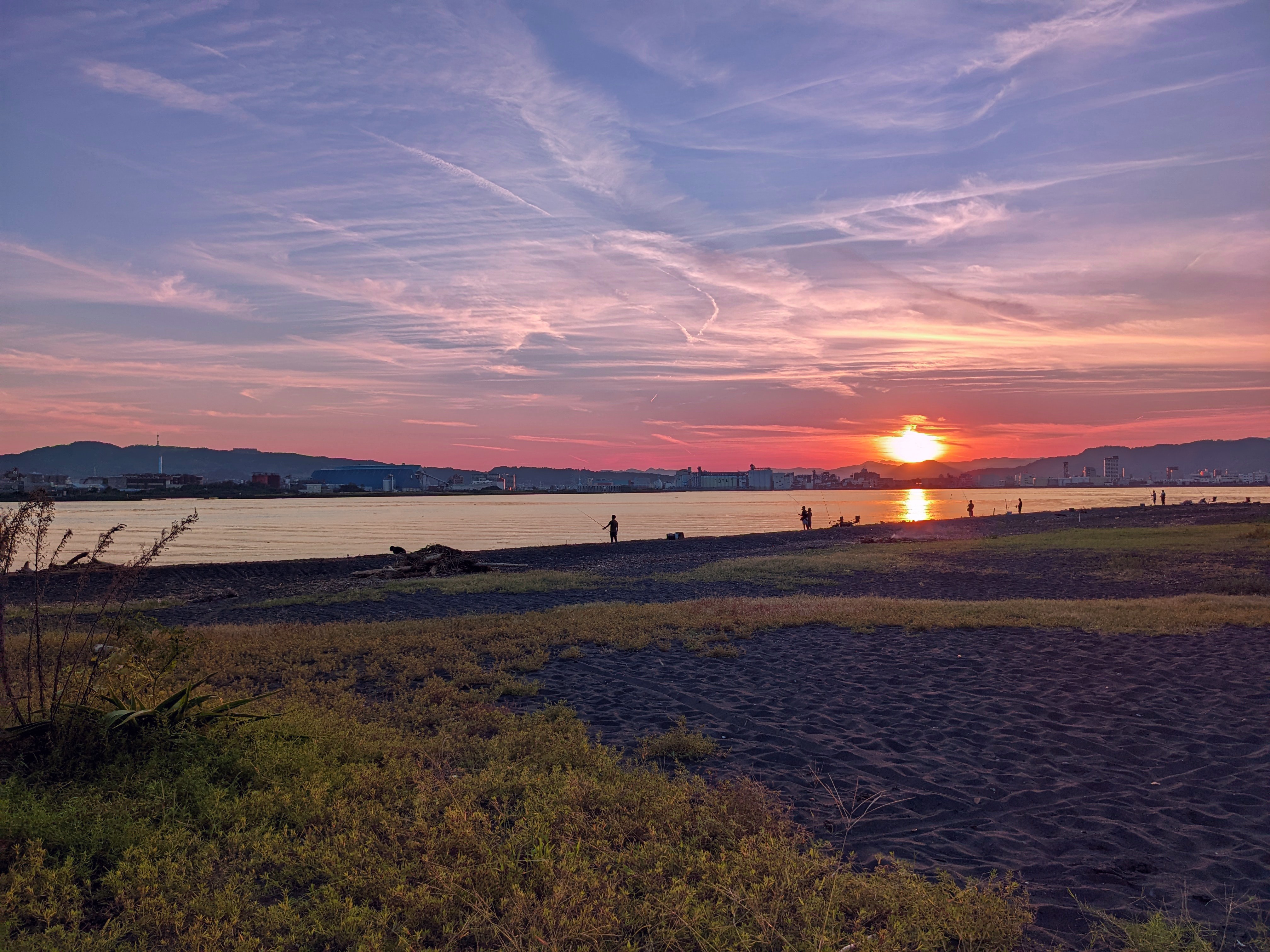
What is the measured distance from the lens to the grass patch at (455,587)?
73.1 feet

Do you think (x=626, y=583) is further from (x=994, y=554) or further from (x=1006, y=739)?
(x=1006, y=739)

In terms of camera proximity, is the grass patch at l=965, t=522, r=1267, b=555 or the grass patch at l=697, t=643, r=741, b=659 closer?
the grass patch at l=697, t=643, r=741, b=659

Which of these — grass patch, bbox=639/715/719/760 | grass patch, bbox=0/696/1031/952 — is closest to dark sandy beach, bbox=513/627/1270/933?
grass patch, bbox=639/715/719/760

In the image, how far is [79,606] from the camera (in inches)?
874

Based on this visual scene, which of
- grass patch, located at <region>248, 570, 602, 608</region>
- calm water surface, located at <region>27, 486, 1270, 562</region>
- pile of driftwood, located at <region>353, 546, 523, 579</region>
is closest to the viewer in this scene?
grass patch, located at <region>248, 570, 602, 608</region>

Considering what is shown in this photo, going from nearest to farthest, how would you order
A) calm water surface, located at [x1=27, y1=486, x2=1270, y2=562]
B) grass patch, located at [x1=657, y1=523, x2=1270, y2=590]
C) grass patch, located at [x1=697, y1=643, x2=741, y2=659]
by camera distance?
1. grass patch, located at [x1=697, y1=643, x2=741, y2=659]
2. grass patch, located at [x1=657, y1=523, x2=1270, y2=590]
3. calm water surface, located at [x1=27, y1=486, x2=1270, y2=562]

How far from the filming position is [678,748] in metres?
7.26

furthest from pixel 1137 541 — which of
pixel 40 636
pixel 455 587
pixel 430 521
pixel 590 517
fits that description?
pixel 590 517

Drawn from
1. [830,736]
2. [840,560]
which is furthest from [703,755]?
[840,560]

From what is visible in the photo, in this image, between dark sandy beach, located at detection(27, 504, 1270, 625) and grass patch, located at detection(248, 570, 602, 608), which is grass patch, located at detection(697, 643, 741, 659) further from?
grass patch, located at detection(248, 570, 602, 608)

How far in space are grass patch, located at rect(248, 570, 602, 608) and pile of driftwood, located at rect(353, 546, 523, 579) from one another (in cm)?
111

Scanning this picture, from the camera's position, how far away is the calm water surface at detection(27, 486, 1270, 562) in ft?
182

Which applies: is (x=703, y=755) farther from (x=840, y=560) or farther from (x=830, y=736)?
(x=840, y=560)

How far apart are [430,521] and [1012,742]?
9967 centimetres
